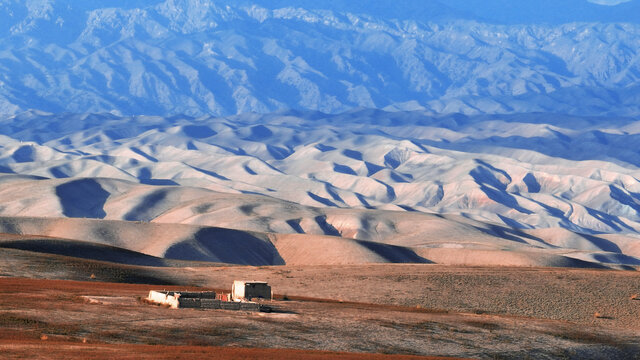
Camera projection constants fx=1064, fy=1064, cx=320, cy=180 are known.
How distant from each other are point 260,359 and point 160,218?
12752 centimetres

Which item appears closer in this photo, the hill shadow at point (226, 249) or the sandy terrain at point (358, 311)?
the sandy terrain at point (358, 311)

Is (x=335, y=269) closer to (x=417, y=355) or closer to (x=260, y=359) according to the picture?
(x=417, y=355)

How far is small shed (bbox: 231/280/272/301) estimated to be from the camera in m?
46.2

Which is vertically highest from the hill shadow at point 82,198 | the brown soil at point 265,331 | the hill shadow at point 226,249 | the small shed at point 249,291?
the hill shadow at point 82,198

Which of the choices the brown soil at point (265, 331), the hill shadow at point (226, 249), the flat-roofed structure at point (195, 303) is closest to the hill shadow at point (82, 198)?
the hill shadow at point (226, 249)

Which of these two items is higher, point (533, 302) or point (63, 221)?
point (63, 221)

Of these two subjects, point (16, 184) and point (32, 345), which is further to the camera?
point (16, 184)

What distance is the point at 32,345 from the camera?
29.2m

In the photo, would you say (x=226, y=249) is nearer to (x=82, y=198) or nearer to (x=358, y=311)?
(x=358, y=311)

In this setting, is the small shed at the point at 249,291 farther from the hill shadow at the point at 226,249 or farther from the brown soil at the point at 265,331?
the hill shadow at the point at 226,249

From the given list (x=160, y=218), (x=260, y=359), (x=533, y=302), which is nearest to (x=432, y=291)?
(x=533, y=302)

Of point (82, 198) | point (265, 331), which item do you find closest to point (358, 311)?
point (265, 331)

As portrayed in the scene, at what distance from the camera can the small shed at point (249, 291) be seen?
46.2 meters

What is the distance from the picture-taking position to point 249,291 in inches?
1832
